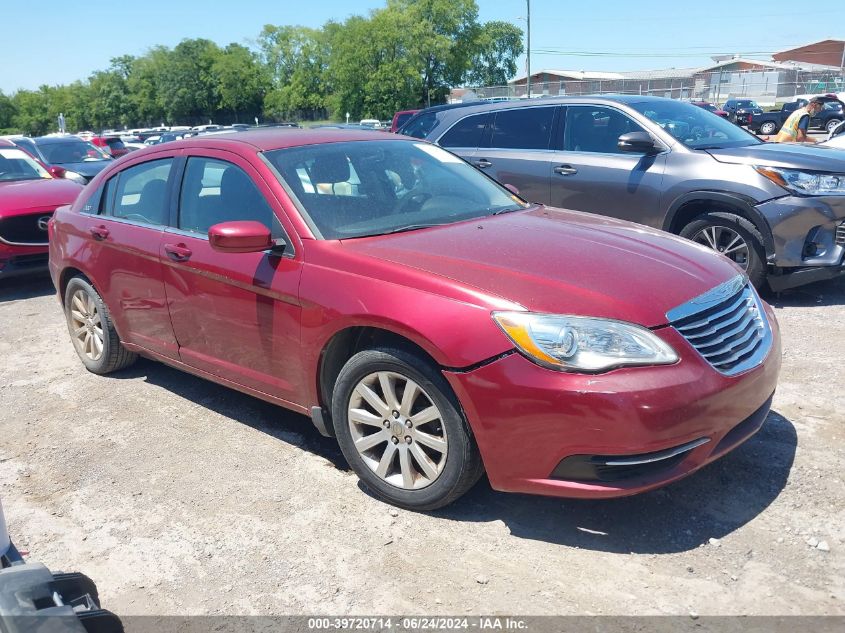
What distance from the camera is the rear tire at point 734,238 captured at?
6109 mm

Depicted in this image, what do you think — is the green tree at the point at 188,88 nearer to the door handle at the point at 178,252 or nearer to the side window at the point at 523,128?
the side window at the point at 523,128

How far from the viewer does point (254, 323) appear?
12.6ft

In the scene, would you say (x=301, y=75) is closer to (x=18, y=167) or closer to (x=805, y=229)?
(x=18, y=167)

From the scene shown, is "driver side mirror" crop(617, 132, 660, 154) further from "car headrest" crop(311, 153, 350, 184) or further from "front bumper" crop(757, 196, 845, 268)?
"car headrest" crop(311, 153, 350, 184)

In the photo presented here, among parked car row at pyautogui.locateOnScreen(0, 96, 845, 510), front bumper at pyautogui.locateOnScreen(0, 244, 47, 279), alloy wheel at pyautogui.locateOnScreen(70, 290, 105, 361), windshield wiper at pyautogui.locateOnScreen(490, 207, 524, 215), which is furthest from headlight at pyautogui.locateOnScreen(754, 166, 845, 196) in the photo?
front bumper at pyautogui.locateOnScreen(0, 244, 47, 279)

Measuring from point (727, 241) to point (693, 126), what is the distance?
1.28 metres

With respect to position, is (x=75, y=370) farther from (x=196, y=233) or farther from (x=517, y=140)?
(x=517, y=140)

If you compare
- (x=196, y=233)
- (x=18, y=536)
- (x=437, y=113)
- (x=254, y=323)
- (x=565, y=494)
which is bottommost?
(x=18, y=536)

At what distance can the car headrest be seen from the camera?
4.00 m

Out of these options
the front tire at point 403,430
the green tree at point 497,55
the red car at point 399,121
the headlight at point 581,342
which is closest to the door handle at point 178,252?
the front tire at point 403,430

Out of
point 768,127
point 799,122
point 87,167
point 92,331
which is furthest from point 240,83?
point 92,331

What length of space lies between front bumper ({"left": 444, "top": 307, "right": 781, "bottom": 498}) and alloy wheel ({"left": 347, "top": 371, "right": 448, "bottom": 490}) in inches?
10.1

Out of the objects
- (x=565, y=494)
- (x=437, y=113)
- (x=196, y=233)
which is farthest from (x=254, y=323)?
(x=437, y=113)

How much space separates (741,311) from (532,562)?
1.46 meters
